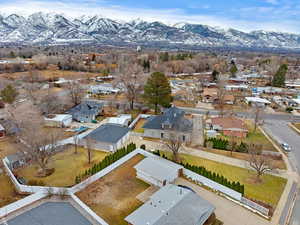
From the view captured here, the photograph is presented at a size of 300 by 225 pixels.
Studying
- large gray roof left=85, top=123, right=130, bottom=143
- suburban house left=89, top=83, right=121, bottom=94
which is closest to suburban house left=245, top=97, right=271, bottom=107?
suburban house left=89, top=83, right=121, bottom=94

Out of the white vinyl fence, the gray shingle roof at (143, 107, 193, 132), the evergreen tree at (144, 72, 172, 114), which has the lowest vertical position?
the white vinyl fence

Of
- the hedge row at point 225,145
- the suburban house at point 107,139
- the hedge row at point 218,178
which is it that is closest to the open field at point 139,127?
the suburban house at point 107,139

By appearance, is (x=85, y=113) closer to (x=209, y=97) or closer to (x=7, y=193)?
(x=7, y=193)

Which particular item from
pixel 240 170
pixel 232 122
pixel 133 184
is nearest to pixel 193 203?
pixel 133 184

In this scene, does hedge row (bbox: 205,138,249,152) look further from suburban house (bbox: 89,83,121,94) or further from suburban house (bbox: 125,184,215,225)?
suburban house (bbox: 89,83,121,94)

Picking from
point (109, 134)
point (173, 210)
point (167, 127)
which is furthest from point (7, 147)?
point (173, 210)

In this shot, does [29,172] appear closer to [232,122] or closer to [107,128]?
[107,128]

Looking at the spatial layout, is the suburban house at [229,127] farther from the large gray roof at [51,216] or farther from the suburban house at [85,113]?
the large gray roof at [51,216]
